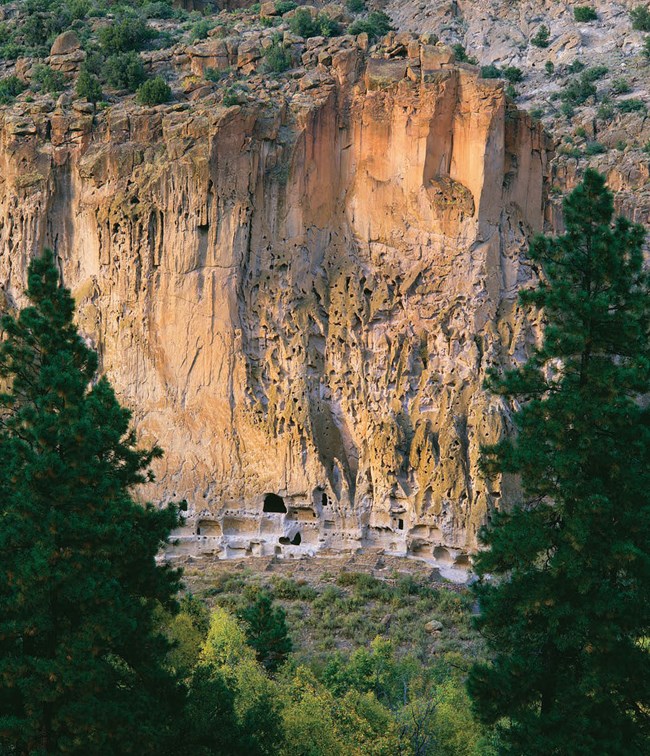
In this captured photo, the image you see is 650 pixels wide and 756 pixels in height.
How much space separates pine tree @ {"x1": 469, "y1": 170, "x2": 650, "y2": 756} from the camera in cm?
2256

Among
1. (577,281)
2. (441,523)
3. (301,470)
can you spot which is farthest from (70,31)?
(577,281)

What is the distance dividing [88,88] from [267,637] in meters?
23.0

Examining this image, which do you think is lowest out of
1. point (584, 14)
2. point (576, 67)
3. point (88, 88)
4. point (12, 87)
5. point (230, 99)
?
point (230, 99)

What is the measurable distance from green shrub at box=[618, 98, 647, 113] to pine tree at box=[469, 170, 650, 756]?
42092 mm

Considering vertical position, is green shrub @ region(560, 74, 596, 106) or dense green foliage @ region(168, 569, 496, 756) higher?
green shrub @ region(560, 74, 596, 106)

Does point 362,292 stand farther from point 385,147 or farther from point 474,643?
point 474,643

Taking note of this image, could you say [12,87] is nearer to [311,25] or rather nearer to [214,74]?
[214,74]

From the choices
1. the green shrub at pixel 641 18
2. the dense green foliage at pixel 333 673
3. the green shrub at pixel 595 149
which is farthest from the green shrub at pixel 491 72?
the dense green foliage at pixel 333 673

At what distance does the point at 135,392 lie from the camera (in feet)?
156

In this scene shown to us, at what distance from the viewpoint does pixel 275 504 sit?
46.9 metres

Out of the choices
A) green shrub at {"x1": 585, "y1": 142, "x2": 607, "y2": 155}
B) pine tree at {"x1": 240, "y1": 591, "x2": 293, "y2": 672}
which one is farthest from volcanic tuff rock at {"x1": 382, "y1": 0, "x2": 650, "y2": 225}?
pine tree at {"x1": 240, "y1": 591, "x2": 293, "y2": 672}

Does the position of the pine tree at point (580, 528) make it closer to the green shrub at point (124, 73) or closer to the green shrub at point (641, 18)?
the green shrub at point (124, 73)

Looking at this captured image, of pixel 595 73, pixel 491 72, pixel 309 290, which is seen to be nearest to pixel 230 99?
pixel 309 290

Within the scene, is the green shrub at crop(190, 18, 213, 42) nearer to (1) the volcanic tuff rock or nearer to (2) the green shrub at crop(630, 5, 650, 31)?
(1) the volcanic tuff rock
